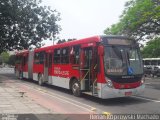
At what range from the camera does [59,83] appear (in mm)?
18344

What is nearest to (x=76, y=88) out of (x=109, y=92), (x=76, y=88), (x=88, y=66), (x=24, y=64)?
(x=76, y=88)

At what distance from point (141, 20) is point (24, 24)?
14105 mm

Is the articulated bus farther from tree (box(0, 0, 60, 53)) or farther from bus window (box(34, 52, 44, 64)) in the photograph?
tree (box(0, 0, 60, 53))

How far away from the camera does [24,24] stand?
36219 millimetres

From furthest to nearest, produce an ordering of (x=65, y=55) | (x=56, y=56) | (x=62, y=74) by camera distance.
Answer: (x=56, y=56)
(x=62, y=74)
(x=65, y=55)

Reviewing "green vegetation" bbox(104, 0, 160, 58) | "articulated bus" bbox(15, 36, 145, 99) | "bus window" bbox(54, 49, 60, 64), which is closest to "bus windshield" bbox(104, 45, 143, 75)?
"articulated bus" bbox(15, 36, 145, 99)

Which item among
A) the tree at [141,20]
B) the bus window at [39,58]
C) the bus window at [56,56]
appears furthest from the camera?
the tree at [141,20]

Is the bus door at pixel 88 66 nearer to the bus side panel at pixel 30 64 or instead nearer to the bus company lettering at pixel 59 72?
the bus company lettering at pixel 59 72

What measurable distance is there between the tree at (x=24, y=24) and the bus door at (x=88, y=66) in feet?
65.4

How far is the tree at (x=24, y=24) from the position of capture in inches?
1313

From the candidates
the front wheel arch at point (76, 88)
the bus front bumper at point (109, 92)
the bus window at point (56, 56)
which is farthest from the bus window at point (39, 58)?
the bus front bumper at point (109, 92)

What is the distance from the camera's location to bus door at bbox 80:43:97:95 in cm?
1374

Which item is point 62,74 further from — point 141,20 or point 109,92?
point 141,20

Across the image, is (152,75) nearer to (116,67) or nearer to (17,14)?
(17,14)
